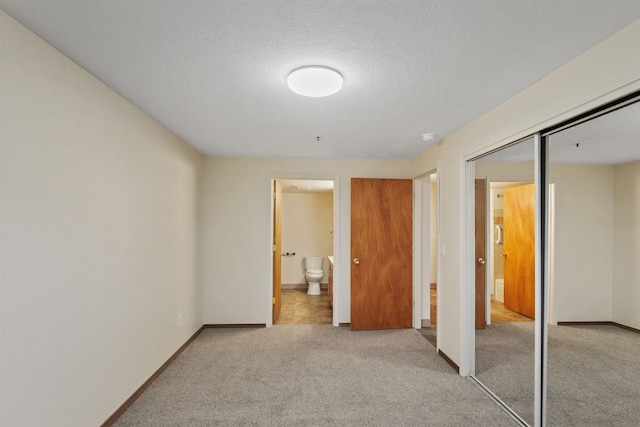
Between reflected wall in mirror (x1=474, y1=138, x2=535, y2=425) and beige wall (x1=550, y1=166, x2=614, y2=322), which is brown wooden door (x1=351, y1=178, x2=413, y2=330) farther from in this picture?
beige wall (x1=550, y1=166, x2=614, y2=322)

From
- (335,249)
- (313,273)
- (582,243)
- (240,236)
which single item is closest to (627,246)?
(582,243)

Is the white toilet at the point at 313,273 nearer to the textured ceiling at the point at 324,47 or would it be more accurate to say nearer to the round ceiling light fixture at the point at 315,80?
the textured ceiling at the point at 324,47

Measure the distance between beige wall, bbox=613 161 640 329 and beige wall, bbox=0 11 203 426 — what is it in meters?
2.97

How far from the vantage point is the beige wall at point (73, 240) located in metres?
1.38

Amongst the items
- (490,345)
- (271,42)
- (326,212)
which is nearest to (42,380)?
(271,42)

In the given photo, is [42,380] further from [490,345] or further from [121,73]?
[490,345]

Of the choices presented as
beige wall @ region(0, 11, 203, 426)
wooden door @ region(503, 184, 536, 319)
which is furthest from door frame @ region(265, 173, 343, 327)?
wooden door @ region(503, 184, 536, 319)

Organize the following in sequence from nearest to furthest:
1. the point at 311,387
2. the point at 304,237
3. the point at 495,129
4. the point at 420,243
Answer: the point at 495,129 → the point at 311,387 → the point at 420,243 → the point at 304,237

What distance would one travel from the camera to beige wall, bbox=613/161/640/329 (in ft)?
4.98

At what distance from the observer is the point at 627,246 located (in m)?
1.56

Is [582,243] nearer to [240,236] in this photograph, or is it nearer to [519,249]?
[519,249]

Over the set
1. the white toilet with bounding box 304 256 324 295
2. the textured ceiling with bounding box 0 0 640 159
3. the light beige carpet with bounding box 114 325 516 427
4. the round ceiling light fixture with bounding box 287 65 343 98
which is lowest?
the light beige carpet with bounding box 114 325 516 427

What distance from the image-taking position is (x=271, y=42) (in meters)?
1.51

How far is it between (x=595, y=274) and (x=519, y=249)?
49cm
